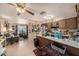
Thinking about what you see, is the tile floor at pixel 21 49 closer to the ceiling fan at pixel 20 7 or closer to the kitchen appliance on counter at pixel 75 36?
the ceiling fan at pixel 20 7

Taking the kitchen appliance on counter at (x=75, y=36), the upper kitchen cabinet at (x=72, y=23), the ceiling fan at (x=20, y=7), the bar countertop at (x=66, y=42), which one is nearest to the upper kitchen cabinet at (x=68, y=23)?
the upper kitchen cabinet at (x=72, y=23)

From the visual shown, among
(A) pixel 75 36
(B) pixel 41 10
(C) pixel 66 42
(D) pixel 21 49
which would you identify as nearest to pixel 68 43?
(C) pixel 66 42

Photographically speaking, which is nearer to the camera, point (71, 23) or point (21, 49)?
point (71, 23)

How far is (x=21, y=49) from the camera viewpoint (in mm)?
2180

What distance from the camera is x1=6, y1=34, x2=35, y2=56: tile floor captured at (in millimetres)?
2141

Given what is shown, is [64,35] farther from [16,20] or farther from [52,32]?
[16,20]

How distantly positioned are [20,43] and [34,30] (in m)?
0.40

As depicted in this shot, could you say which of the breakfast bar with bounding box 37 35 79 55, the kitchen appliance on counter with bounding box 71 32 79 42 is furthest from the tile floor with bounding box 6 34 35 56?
the kitchen appliance on counter with bounding box 71 32 79 42

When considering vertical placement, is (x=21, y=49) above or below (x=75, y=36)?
below

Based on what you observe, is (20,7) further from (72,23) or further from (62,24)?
(72,23)

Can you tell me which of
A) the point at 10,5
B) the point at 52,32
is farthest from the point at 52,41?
the point at 10,5

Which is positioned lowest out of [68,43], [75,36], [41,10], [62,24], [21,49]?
[21,49]

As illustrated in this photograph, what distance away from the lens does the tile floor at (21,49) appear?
214 centimetres

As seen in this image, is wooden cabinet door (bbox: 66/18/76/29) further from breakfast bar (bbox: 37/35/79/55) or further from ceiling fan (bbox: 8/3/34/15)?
ceiling fan (bbox: 8/3/34/15)
